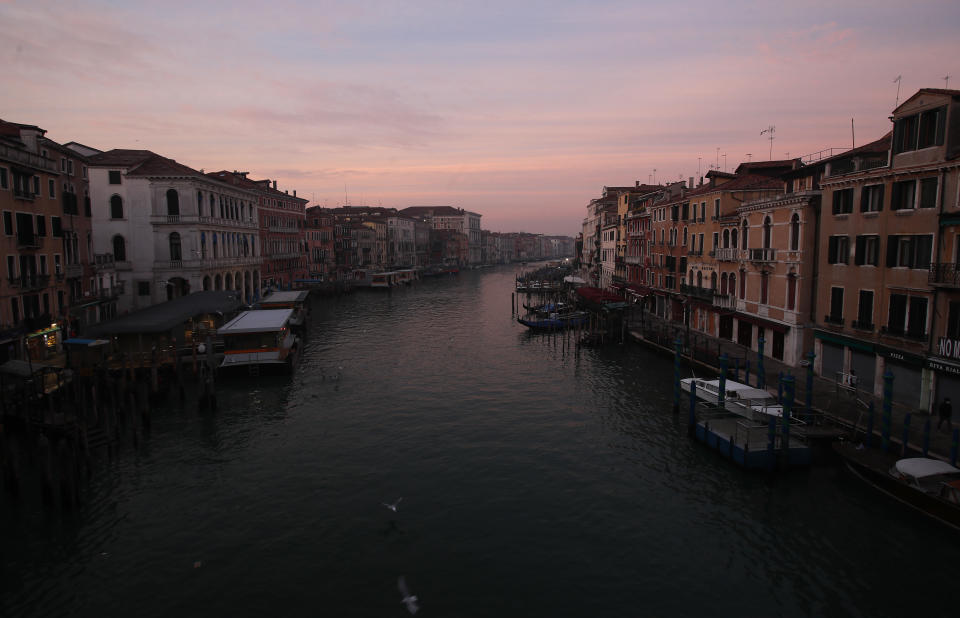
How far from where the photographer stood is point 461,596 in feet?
44.7

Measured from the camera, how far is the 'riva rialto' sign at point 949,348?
19.5m

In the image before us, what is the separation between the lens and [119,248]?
4859 centimetres

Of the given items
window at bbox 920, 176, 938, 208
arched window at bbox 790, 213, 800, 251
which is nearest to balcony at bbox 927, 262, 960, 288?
window at bbox 920, 176, 938, 208

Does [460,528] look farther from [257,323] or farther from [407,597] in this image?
[257,323]

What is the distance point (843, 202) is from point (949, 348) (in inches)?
320

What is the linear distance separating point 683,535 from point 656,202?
132ft

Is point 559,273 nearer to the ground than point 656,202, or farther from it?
nearer to the ground

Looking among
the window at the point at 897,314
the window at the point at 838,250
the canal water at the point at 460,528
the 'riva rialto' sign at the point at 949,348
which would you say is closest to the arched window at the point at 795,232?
the window at the point at 838,250

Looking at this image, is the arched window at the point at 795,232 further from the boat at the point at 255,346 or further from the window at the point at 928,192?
the boat at the point at 255,346

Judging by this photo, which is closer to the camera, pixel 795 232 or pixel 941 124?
pixel 941 124

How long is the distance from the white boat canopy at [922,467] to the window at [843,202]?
1242 cm

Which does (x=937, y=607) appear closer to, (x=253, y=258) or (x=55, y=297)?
(x=55, y=297)

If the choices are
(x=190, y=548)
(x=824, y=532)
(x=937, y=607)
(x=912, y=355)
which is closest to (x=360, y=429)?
(x=190, y=548)

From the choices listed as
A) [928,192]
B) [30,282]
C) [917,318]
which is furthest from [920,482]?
[30,282]
